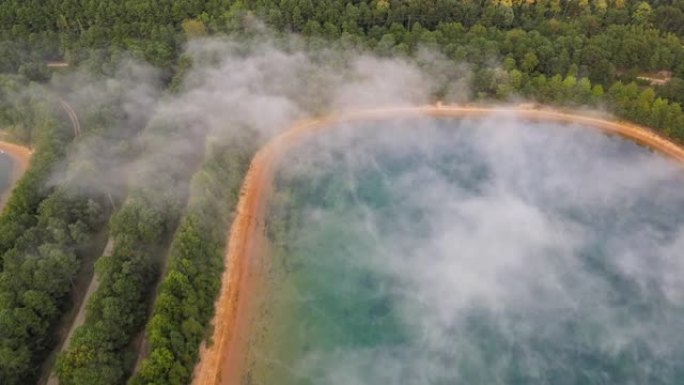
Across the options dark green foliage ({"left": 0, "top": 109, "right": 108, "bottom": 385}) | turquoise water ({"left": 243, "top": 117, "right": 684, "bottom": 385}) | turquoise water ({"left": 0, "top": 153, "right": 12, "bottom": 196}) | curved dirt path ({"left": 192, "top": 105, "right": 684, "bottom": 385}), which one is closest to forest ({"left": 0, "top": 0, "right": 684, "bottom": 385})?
dark green foliage ({"left": 0, "top": 109, "right": 108, "bottom": 385})

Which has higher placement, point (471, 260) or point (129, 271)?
point (129, 271)

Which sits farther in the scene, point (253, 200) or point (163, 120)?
point (163, 120)

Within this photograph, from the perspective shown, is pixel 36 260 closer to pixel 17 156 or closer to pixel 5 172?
pixel 5 172

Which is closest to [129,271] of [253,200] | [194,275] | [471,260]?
[194,275]

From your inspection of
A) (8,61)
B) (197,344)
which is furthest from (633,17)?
(8,61)

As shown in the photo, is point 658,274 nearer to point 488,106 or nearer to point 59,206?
point 488,106

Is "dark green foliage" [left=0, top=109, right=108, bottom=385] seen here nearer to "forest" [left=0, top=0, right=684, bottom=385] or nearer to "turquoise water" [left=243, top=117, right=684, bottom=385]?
"forest" [left=0, top=0, right=684, bottom=385]
